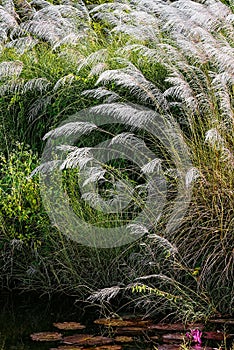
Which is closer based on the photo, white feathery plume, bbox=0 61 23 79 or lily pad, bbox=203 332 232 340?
lily pad, bbox=203 332 232 340

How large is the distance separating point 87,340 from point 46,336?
24cm

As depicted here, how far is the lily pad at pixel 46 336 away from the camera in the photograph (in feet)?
12.7

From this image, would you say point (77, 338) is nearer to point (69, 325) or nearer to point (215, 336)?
point (69, 325)

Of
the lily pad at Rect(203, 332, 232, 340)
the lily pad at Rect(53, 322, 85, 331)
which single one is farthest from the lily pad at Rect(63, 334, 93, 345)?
the lily pad at Rect(203, 332, 232, 340)

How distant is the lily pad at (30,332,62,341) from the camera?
3867 millimetres

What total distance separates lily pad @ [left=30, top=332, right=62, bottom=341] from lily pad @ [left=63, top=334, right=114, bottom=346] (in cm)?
6

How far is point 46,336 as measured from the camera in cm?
391

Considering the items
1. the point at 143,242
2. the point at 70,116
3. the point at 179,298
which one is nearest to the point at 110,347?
the point at 179,298

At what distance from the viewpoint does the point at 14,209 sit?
493 centimetres

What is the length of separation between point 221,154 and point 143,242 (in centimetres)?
74

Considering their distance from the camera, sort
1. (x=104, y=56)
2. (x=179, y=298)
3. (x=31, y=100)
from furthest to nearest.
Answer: (x=31, y=100) → (x=104, y=56) → (x=179, y=298)

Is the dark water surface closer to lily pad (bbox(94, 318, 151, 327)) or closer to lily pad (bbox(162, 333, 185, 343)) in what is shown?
lily pad (bbox(94, 318, 151, 327))

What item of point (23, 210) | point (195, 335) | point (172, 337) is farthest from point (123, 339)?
point (23, 210)

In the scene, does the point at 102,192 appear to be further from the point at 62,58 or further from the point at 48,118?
the point at 62,58
